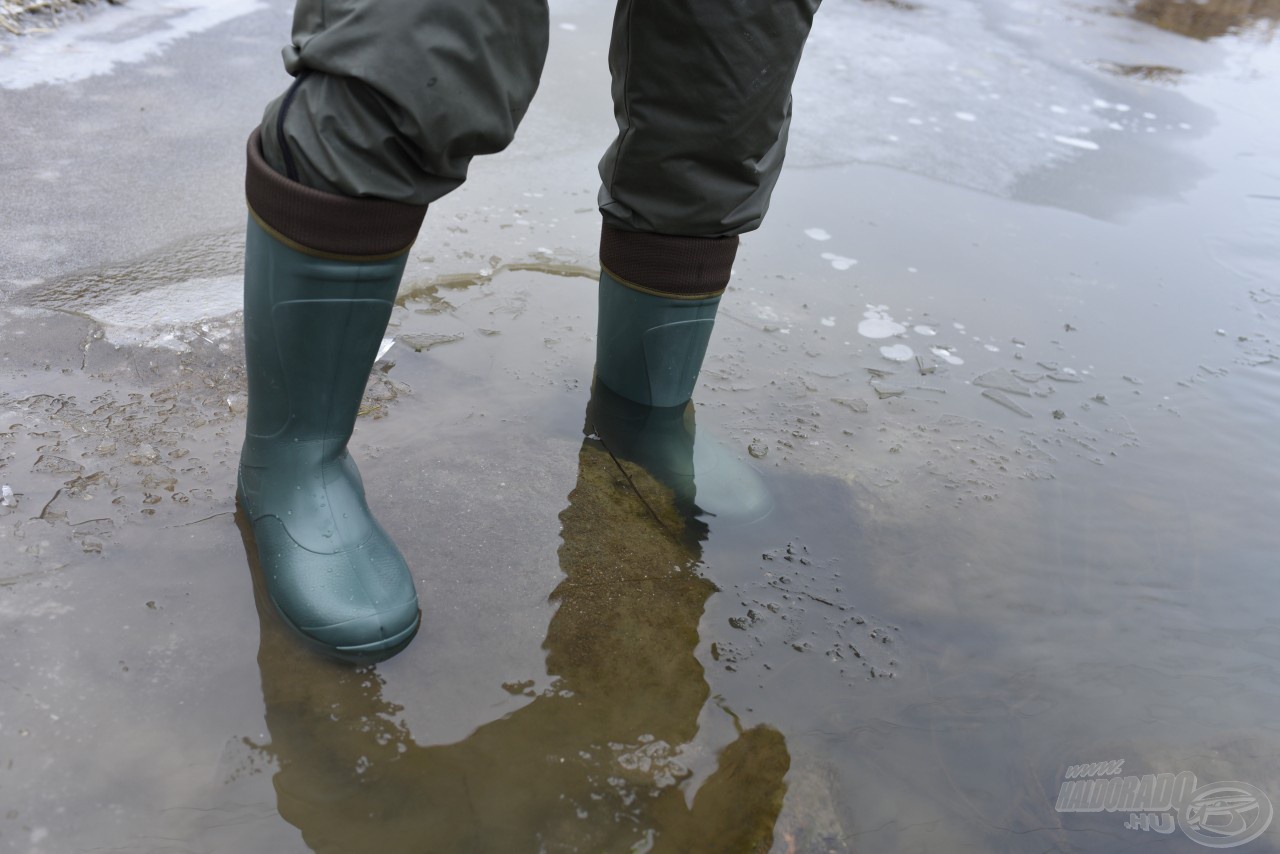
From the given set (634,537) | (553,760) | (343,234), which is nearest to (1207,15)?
(634,537)

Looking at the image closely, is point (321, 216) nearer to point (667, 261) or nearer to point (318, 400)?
point (318, 400)

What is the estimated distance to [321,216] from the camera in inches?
42.4

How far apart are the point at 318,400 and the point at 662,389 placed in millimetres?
620

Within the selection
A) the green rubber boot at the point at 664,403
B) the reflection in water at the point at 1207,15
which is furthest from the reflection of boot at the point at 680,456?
the reflection in water at the point at 1207,15

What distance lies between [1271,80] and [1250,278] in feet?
9.65

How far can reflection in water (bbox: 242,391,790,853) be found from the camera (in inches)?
39.3

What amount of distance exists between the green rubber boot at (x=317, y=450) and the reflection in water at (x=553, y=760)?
6cm

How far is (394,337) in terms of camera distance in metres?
1.80

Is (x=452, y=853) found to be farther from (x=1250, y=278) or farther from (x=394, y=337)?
(x=1250, y=278)

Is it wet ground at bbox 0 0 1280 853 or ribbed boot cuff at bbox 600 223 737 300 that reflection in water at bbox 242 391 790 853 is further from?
ribbed boot cuff at bbox 600 223 737 300

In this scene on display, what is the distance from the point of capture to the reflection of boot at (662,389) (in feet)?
5.07

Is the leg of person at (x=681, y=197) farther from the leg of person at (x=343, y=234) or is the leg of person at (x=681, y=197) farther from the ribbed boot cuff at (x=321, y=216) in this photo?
the ribbed boot cuff at (x=321, y=216)

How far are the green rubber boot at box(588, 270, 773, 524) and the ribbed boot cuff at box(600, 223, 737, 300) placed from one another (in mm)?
17

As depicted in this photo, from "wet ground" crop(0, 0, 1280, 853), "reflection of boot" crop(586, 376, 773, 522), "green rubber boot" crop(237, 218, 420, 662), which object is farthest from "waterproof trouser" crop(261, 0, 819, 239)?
"wet ground" crop(0, 0, 1280, 853)
